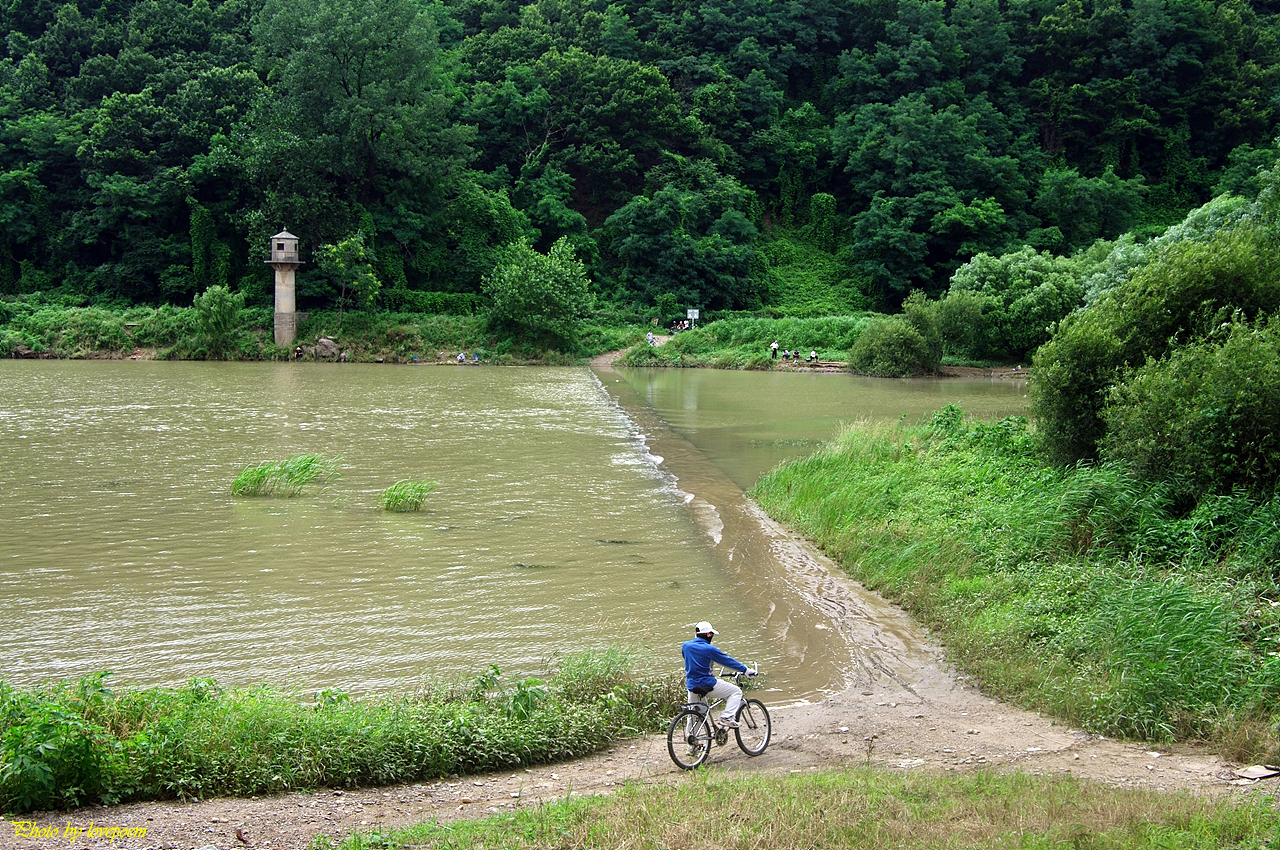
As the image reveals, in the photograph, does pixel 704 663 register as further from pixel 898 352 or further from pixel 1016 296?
pixel 1016 296

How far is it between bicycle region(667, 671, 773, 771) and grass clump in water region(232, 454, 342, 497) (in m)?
11.3

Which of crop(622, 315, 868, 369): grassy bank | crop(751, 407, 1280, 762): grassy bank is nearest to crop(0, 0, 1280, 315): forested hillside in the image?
crop(622, 315, 868, 369): grassy bank

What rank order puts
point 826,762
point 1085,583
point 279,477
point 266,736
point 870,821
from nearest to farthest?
point 870,821 < point 266,736 < point 826,762 < point 1085,583 < point 279,477

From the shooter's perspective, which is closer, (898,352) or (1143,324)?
(1143,324)

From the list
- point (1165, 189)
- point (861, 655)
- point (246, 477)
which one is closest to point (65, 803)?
point (861, 655)

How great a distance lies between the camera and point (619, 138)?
69500 mm

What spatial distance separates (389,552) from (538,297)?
4196cm

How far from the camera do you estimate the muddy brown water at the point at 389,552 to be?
31.1ft

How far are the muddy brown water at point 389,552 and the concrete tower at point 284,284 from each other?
2504 cm

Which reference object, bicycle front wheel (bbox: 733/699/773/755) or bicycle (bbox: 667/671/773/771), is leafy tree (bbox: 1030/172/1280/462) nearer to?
bicycle front wheel (bbox: 733/699/773/755)

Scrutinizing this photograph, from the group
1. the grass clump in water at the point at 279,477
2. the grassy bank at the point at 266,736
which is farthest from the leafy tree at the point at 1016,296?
the grassy bank at the point at 266,736

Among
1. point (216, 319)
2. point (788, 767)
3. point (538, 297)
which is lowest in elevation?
point (788, 767)

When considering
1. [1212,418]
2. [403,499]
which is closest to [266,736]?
[403,499]

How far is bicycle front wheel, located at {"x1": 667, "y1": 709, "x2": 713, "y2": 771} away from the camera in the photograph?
703 cm
